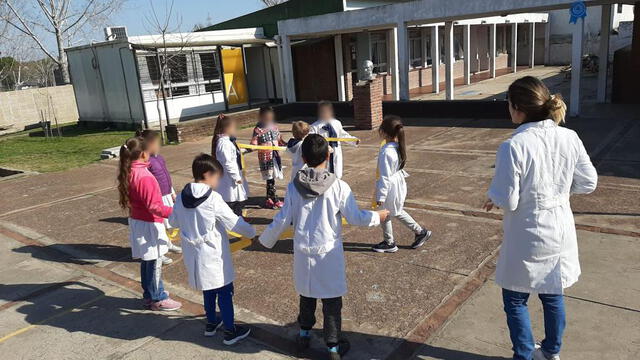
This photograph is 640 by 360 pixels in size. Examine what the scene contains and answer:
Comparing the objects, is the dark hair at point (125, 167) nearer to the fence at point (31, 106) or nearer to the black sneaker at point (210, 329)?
the black sneaker at point (210, 329)

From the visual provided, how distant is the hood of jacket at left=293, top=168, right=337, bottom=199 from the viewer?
3242mm

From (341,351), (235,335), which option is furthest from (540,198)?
(235,335)

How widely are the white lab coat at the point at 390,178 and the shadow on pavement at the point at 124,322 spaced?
161 centimetres

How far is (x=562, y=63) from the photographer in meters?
33.2

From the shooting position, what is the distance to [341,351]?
357 cm

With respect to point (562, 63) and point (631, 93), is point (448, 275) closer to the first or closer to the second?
point (631, 93)

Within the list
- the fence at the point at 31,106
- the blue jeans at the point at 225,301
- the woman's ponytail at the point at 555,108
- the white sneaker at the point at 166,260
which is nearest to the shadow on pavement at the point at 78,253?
the white sneaker at the point at 166,260

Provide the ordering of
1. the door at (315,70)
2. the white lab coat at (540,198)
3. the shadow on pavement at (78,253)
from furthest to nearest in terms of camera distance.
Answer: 1. the door at (315,70)
2. the shadow on pavement at (78,253)
3. the white lab coat at (540,198)

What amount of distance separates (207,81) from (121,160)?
15170mm

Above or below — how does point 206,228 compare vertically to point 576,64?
below

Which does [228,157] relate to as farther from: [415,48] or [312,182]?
[415,48]

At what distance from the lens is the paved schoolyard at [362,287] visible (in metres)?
3.74

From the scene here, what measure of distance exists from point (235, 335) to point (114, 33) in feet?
59.7

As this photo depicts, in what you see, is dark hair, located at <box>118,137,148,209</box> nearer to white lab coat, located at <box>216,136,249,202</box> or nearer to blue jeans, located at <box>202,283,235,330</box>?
blue jeans, located at <box>202,283,235,330</box>
